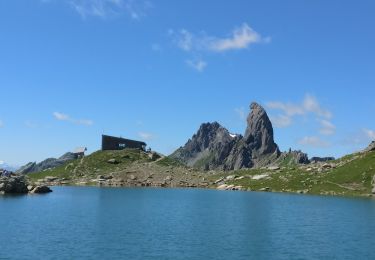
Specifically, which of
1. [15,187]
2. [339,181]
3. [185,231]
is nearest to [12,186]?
[15,187]

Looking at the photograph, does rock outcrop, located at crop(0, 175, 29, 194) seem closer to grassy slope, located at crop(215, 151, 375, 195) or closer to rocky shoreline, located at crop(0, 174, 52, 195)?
rocky shoreline, located at crop(0, 174, 52, 195)

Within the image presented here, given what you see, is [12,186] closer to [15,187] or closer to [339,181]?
[15,187]

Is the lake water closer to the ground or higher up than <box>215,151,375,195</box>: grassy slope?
closer to the ground

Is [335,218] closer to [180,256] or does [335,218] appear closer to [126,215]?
[126,215]

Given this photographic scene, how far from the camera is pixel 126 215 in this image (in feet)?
337

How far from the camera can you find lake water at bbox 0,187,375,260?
62.9 meters

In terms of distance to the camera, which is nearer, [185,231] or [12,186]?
[185,231]

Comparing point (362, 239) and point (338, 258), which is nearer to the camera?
point (338, 258)

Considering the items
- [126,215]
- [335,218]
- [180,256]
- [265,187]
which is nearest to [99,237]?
[180,256]

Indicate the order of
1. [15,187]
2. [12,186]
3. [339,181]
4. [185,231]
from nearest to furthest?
[185,231] < [12,186] < [15,187] < [339,181]

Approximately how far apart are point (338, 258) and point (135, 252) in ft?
86.7

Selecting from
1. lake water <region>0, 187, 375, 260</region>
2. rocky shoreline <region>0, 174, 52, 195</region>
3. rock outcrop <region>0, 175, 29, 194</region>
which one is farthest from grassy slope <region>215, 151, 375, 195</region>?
rock outcrop <region>0, 175, 29, 194</region>

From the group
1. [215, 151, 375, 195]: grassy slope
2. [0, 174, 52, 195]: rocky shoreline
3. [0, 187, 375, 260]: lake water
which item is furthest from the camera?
[215, 151, 375, 195]: grassy slope

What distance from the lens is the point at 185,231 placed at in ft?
265
